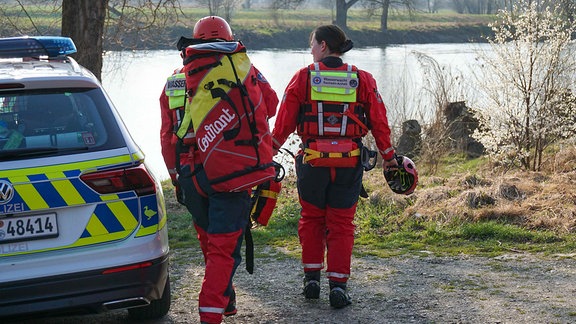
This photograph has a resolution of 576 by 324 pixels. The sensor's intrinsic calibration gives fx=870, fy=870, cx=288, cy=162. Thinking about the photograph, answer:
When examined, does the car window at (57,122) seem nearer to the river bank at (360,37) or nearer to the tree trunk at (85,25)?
the tree trunk at (85,25)

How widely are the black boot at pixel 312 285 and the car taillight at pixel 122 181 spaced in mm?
1427

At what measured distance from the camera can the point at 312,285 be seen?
517cm

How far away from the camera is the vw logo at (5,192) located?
12.4 ft

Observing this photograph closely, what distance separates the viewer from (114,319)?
16.1 feet

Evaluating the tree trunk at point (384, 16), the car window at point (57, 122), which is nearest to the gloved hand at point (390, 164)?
the car window at point (57, 122)

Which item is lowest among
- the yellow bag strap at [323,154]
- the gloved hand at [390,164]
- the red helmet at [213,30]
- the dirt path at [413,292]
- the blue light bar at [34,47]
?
the dirt path at [413,292]

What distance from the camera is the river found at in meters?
13.6

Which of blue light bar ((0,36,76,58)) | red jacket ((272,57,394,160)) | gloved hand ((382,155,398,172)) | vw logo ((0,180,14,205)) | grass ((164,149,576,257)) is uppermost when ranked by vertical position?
blue light bar ((0,36,76,58))

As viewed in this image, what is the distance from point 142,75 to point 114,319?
14.3 m

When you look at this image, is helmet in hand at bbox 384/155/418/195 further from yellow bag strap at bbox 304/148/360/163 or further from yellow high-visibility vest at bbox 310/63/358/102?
yellow high-visibility vest at bbox 310/63/358/102

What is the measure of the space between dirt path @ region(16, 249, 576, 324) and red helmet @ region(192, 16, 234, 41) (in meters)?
1.57

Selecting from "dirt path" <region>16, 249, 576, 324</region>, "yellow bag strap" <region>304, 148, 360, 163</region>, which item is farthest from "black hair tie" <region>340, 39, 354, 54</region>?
"dirt path" <region>16, 249, 576, 324</region>

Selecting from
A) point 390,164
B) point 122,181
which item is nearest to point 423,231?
point 390,164

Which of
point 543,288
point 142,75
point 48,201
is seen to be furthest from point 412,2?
point 48,201
